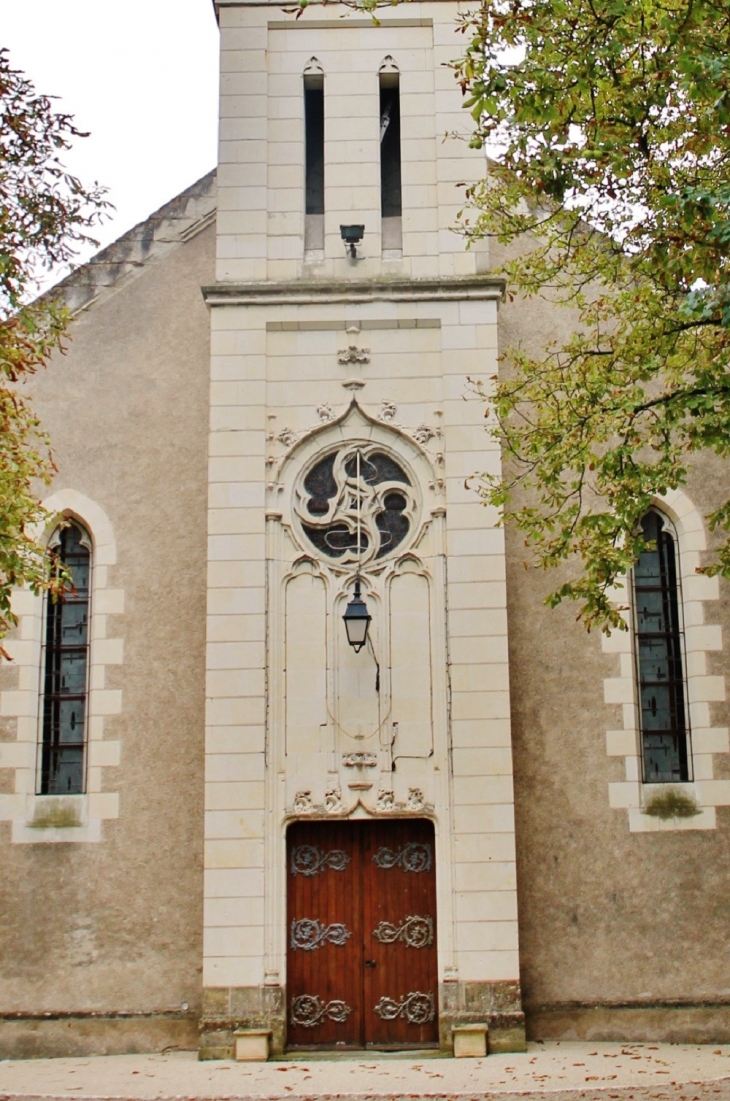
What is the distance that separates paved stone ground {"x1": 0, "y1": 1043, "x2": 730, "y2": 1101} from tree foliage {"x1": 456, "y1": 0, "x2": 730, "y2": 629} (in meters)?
3.56

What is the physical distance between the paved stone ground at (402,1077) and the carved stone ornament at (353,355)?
6.56 metres

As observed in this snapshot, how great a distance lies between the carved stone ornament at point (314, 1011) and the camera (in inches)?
492

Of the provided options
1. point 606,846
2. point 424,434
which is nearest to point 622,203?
point 424,434

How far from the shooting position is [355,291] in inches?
541

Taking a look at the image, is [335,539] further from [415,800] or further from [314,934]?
[314,934]

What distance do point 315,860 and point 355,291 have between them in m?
5.55

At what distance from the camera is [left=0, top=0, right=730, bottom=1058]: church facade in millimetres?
12648

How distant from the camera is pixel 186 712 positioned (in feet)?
45.1

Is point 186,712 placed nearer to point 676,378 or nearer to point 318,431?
point 318,431

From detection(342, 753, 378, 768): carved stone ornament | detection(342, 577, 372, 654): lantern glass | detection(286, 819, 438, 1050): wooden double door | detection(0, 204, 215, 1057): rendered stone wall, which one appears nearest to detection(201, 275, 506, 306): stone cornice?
detection(0, 204, 215, 1057): rendered stone wall

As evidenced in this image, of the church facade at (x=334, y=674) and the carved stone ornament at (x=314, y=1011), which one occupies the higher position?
the church facade at (x=334, y=674)

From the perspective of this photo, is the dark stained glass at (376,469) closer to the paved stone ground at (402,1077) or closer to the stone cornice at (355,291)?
the stone cornice at (355,291)

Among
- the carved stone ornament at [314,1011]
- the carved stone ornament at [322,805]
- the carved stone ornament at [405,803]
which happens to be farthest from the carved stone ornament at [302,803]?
the carved stone ornament at [314,1011]

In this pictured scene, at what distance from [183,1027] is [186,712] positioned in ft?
9.76
